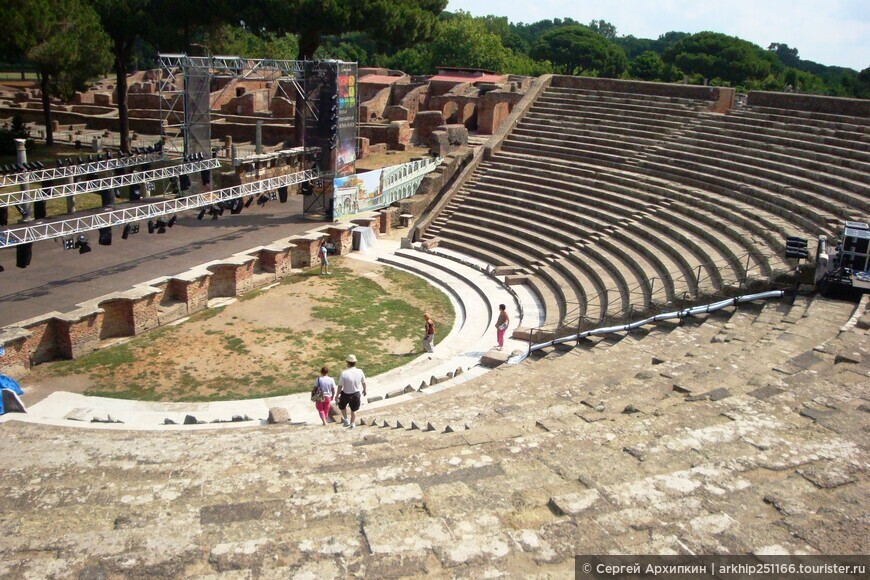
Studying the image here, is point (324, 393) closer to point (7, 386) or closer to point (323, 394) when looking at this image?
point (323, 394)

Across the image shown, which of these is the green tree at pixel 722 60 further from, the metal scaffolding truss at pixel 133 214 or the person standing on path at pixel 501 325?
the person standing on path at pixel 501 325

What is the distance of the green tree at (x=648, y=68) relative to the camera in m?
78.0

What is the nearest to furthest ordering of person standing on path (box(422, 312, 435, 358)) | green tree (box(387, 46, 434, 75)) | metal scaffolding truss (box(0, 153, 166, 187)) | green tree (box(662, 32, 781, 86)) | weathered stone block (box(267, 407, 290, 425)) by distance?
1. weathered stone block (box(267, 407, 290, 425))
2. person standing on path (box(422, 312, 435, 358))
3. metal scaffolding truss (box(0, 153, 166, 187))
4. green tree (box(387, 46, 434, 75))
5. green tree (box(662, 32, 781, 86))

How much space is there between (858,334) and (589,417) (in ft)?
16.3

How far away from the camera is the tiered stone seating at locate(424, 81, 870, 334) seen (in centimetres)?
1683

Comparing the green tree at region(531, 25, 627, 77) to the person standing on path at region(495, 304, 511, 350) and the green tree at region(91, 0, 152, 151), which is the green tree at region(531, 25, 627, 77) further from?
the person standing on path at region(495, 304, 511, 350)

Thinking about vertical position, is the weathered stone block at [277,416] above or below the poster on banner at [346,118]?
below

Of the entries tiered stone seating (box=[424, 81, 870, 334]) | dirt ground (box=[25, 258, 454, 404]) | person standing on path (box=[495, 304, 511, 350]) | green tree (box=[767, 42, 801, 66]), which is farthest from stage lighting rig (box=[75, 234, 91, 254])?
green tree (box=[767, 42, 801, 66])

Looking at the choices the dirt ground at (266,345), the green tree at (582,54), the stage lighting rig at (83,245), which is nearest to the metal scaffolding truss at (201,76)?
the stage lighting rig at (83,245)

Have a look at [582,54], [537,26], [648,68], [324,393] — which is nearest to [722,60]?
[648,68]

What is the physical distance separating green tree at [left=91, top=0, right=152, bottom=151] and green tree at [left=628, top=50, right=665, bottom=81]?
5731 cm

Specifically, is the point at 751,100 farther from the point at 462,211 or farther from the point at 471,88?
the point at 471,88

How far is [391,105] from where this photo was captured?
4316cm

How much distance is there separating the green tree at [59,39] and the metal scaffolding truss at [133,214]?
932 cm
